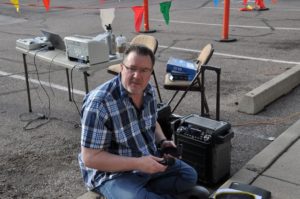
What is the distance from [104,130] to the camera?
2611 millimetres

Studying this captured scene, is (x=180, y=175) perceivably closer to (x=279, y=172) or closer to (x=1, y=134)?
(x=279, y=172)

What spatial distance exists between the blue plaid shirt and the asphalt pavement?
1309 mm

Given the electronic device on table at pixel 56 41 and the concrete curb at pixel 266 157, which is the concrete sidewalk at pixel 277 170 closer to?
the concrete curb at pixel 266 157

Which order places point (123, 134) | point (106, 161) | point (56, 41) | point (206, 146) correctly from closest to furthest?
point (106, 161)
point (123, 134)
point (206, 146)
point (56, 41)

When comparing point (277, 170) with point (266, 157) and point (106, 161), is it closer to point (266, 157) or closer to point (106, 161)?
point (266, 157)

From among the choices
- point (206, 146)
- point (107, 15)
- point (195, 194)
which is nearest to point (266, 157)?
point (206, 146)

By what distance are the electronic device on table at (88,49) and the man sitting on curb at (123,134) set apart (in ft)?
5.43

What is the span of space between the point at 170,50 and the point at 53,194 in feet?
18.9

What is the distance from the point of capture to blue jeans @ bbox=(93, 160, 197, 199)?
8.96 feet

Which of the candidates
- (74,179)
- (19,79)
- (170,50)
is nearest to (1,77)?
(19,79)

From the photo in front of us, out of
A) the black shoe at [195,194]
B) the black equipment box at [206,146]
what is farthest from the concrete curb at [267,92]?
the black shoe at [195,194]

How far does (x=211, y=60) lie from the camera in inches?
311

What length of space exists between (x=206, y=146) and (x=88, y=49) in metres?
1.72

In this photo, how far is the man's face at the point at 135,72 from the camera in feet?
8.64
